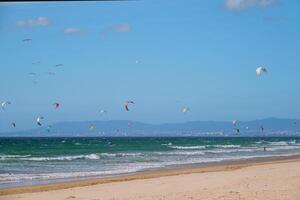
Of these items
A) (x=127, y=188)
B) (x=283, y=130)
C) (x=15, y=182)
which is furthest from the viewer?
(x=283, y=130)

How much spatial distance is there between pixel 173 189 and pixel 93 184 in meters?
2.69

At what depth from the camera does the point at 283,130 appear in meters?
181

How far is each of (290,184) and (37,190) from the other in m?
5.92

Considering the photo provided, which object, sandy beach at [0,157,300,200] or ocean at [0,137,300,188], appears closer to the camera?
sandy beach at [0,157,300,200]

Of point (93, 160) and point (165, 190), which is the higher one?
point (93, 160)

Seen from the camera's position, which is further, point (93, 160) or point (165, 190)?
point (93, 160)

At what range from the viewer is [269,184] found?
41.8ft

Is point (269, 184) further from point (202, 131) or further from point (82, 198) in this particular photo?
point (202, 131)

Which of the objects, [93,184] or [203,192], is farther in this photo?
[93,184]

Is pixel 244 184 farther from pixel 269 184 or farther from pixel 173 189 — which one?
pixel 173 189

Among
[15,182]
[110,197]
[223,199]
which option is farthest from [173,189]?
[15,182]

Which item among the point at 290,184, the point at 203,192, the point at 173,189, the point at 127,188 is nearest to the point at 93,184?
the point at 127,188

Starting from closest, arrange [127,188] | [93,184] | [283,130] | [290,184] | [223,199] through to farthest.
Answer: [223,199] → [290,184] → [127,188] → [93,184] → [283,130]

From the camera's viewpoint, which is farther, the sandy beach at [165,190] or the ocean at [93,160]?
the ocean at [93,160]
